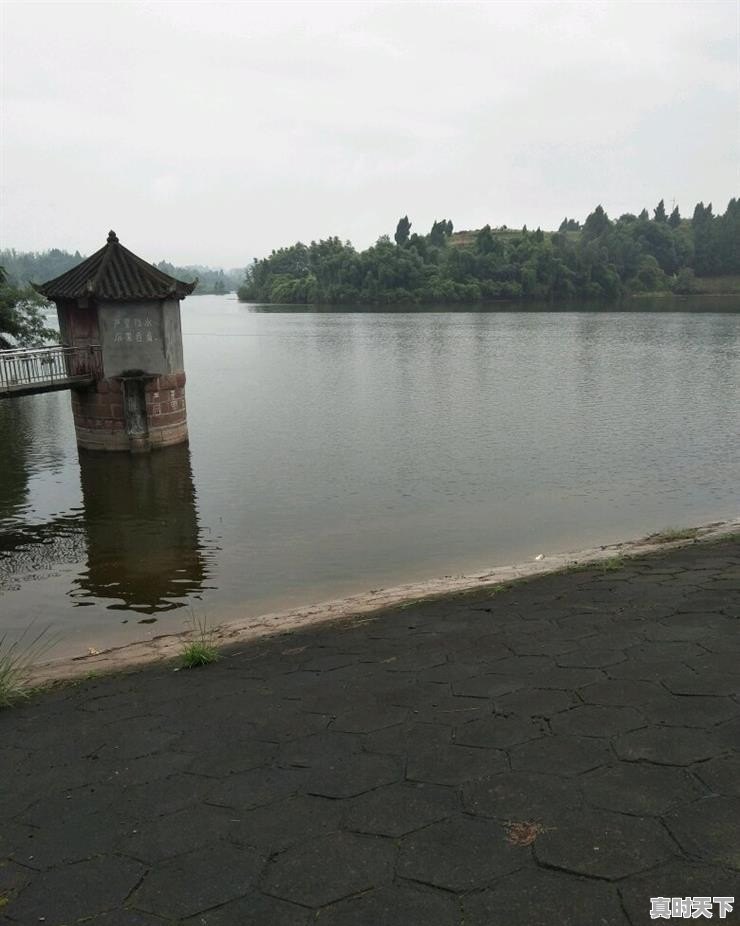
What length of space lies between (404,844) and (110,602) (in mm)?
9706

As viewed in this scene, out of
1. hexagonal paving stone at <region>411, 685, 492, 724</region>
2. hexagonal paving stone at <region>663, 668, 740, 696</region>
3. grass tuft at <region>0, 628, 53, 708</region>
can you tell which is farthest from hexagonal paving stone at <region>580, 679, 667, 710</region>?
grass tuft at <region>0, 628, 53, 708</region>

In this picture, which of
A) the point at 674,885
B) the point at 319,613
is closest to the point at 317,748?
the point at 674,885

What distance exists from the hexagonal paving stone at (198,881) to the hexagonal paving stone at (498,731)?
1.52m

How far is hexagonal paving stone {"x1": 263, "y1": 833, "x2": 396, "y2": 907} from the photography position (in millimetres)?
3135

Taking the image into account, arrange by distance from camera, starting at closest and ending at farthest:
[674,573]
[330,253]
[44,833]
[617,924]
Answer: [617,924], [44,833], [674,573], [330,253]

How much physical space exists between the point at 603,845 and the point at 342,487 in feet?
51.3

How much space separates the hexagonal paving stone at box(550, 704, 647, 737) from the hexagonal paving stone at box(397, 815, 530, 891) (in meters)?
1.07

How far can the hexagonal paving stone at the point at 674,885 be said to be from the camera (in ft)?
9.30

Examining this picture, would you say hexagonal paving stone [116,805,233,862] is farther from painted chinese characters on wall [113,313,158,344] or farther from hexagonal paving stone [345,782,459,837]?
painted chinese characters on wall [113,313,158,344]

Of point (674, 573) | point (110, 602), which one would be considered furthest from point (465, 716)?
point (110, 602)

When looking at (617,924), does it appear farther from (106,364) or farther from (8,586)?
(106,364)

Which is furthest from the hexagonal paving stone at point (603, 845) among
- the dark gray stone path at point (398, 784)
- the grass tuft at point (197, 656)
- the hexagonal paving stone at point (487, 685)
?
the grass tuft at point (197, 656)

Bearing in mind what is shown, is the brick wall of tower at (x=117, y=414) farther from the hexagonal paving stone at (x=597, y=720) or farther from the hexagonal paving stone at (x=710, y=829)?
the hexagonal paving stone at (x=710, y=829)

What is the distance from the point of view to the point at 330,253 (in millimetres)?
152375
